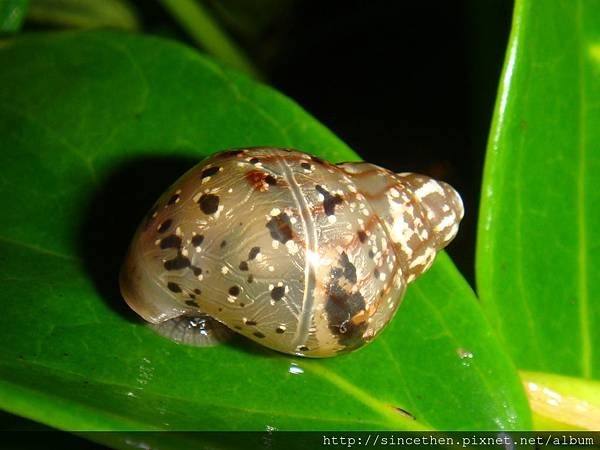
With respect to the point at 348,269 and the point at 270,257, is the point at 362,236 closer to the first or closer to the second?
the point at 348,269

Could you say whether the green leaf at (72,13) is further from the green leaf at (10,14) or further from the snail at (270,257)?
the snail at (270,257)

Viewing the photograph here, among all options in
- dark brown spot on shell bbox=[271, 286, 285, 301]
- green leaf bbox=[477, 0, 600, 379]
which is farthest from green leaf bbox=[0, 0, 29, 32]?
green leaf bbox=[477, 0, 600, 379]

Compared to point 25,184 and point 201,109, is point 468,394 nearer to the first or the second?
point 201,109

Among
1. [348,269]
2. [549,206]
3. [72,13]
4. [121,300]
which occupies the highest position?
[549,206]

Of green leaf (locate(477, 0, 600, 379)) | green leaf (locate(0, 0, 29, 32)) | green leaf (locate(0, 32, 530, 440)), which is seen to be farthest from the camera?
green leaf (locate(0, 0, 29, 32))

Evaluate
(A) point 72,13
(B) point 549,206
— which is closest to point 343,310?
(B) point 549,206

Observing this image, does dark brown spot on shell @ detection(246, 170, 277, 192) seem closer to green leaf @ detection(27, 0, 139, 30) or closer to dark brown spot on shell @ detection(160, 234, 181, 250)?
dark brown spot on shell @ detection(160, 234, 181, 250)
